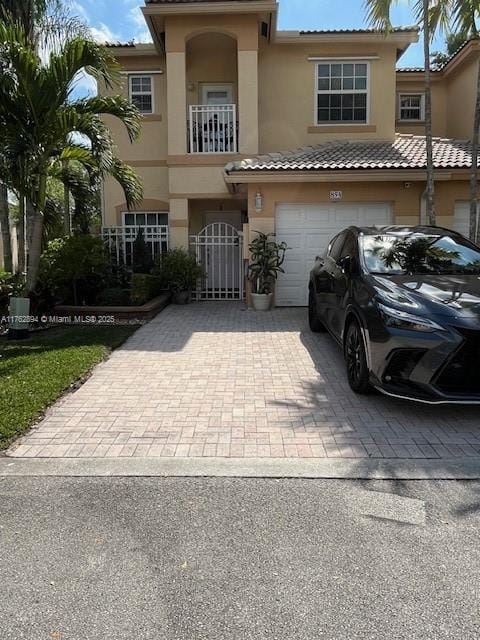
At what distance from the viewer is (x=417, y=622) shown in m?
2.44

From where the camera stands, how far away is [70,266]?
1059 cm

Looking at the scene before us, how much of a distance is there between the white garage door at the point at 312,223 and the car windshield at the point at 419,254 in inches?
192

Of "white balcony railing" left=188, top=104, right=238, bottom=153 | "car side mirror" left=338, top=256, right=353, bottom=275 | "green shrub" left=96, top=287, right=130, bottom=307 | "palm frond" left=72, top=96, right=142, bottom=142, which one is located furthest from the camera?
"white balcony railing" left=188, top=104, right=238, bottom=153

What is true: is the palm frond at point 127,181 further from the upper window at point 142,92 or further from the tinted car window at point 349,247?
the upper window at point 142,92

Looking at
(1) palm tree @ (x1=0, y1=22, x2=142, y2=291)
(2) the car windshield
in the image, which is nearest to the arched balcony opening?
(1) palm tree @ (x1=0, y1=22, x2=142, y2=291)

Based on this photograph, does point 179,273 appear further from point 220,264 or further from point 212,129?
point 212,129

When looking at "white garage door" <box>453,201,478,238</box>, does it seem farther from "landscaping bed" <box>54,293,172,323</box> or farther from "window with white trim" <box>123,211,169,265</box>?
"window with white trim" <box>123,211,169,265</box>

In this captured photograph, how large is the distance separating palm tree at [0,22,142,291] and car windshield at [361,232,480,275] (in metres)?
5.20

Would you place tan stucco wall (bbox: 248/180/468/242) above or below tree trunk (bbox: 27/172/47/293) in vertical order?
above

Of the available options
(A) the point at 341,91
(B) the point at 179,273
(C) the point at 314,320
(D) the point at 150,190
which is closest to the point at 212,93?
(D) the point at 150,190

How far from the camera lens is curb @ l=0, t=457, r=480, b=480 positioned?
156 inches

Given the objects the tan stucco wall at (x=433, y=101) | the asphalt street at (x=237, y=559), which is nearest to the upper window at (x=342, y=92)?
the tan stucco wall at (x=433, y=101)

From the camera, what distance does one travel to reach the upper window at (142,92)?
15.2 metres

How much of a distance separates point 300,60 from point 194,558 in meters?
14.6
